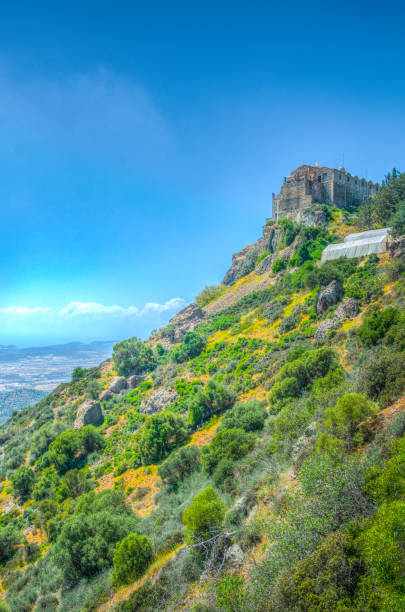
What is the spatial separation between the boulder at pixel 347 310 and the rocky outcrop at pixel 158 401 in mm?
17127

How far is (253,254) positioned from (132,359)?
30680 millimetres

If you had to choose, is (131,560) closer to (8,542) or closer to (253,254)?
(8,542)

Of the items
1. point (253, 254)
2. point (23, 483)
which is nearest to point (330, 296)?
point (23, 483)

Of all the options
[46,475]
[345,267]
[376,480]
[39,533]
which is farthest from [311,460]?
[46,475]

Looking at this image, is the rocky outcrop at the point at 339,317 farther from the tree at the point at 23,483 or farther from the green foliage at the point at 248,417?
the tree at the point at 23,483

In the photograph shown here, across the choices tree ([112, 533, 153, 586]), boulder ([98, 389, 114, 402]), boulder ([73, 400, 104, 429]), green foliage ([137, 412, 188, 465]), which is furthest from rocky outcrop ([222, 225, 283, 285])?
tree ([112, 533, 153, 586])

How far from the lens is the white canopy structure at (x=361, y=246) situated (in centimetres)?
3014

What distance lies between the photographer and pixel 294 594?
5375mm

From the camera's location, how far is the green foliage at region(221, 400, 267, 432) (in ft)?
58.0

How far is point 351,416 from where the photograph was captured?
9.83 meters

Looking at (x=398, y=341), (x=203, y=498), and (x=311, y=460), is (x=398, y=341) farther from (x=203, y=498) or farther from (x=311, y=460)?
(x=203, y=498)

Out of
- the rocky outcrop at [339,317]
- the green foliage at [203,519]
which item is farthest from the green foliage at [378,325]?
the green foliage at [203,519]

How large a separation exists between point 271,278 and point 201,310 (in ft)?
45.4

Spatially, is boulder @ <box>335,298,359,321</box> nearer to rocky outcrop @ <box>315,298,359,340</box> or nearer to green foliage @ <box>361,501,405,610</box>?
rocky outcrop @ <box>315,298,359,340</box>
